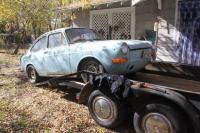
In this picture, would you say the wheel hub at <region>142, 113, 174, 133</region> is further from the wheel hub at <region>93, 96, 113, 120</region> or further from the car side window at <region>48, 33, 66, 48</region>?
the car side window at <region>48, 33, 66, 48</region>

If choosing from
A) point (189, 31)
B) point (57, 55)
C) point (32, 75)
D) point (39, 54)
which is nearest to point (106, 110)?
point (57, 55)

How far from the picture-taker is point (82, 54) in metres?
6.23

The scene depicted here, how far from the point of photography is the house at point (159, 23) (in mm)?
9375

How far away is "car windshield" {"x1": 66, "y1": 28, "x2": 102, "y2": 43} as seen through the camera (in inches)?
273

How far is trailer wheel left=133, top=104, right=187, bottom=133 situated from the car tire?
4638 mm

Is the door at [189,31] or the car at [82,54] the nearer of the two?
the car at [82,54]

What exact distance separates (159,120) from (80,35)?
→ 358 cm

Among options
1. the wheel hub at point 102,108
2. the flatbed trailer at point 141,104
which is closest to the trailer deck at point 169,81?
the flatbed trailer at point 141,104

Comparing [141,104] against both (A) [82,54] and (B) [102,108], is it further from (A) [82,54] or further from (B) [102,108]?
(A) [82,54]

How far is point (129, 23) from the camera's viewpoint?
11938 mm

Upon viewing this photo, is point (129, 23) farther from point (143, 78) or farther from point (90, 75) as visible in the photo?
point (90, 75)

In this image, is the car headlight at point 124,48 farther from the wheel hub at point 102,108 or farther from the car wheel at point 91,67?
the wheel hub at point 102,108

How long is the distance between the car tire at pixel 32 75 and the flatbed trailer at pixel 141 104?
3.15 meters

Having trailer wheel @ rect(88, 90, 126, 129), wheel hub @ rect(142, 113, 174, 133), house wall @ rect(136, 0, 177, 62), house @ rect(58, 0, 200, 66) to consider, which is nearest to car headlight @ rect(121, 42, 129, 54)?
trailer wheel @ rect(88, 90, 126, 129)
